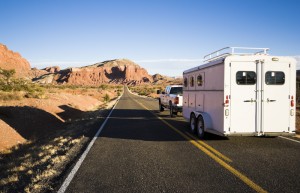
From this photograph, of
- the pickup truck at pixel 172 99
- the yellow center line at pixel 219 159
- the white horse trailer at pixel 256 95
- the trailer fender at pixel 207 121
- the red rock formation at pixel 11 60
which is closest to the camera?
the yellow center line at pixel 219 159

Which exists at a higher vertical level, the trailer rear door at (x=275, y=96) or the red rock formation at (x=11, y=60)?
the red rock formation at (x=11, y=60)

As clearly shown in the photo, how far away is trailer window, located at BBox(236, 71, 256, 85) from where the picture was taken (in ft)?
28.9

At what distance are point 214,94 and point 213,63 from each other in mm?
1024

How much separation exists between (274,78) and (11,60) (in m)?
157

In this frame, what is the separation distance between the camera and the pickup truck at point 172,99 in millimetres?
16797

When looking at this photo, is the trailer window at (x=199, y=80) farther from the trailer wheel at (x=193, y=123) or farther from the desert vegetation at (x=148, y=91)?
the desert vegetation at (x=148, y=91)

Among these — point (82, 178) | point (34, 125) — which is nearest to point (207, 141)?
point (82, 178)

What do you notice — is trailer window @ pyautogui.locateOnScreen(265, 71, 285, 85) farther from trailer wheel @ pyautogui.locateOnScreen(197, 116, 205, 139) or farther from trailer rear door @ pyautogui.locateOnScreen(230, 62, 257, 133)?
trailer wheel @ pyautogui.locateOnScreen(197, 116, 205, 139)

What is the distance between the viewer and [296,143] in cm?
945

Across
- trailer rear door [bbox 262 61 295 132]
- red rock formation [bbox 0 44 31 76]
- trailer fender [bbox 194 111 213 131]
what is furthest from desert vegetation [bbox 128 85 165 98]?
red rock formation [bbox 0 44 31 76]

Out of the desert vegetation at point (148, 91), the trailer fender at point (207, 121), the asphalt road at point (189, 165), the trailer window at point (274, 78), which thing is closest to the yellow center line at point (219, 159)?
the asphalt road at point (189, 165)

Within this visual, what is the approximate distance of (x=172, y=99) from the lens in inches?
Result: 692

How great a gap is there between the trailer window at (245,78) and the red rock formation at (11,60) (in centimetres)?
13884

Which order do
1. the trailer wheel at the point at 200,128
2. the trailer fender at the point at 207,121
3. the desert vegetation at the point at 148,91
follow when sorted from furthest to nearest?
1. the desert vegetation at the point at 148,91
2. the trailer wheel at the point at 200,128
3. the trailer fender at the point at 207,121
